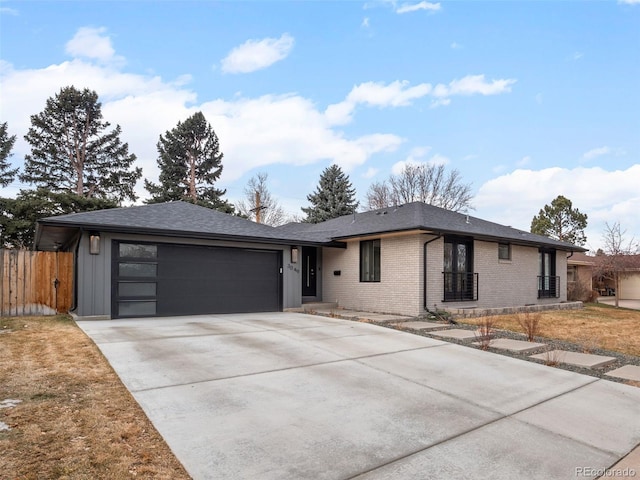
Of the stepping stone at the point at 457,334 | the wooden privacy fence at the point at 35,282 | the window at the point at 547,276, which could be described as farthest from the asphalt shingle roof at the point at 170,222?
the window at the point at 547,276

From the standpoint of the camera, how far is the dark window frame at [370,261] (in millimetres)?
13016

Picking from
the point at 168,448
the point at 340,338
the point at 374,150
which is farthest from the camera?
the point at 374,150

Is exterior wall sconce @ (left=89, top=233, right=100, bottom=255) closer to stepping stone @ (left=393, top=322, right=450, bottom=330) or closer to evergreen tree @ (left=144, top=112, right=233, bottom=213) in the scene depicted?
stepping stone @ (left=393, top=322, right=450, bottom=330)

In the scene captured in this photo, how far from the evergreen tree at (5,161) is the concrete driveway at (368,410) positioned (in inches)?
1062

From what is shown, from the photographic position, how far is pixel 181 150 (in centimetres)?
2984

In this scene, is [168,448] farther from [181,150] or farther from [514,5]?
[181,150]

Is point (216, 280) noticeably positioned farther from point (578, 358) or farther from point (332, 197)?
point (332, 197)

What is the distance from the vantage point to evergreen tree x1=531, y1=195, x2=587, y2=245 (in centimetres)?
3300

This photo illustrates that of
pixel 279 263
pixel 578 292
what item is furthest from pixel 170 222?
pixel 578 292

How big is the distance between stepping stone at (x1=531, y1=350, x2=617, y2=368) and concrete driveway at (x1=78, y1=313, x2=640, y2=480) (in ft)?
2.06

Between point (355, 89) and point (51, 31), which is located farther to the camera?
point (355, 89)

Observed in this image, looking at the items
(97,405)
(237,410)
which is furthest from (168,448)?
(97,405)

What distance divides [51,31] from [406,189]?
2841cm

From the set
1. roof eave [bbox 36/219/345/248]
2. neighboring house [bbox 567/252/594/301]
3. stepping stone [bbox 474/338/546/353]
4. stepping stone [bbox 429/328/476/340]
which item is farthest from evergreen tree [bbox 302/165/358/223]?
stepping stone [bbox 474/338/546/353]
